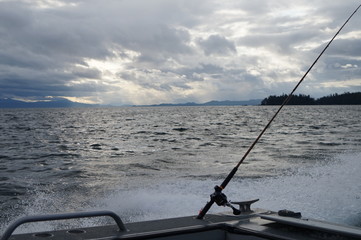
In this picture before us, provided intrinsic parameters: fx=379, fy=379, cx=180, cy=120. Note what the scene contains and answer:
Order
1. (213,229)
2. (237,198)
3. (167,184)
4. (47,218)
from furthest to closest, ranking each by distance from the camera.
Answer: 1. (167,184)
2. (237,198)
3. (213,229)
4. (47,218)

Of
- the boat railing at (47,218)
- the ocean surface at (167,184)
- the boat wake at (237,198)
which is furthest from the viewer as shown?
the ocean surface at (167,184)

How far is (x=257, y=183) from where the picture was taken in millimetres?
9469

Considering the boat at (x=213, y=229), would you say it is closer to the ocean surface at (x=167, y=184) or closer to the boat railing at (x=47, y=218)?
the boat railing at (x=47, y=218)

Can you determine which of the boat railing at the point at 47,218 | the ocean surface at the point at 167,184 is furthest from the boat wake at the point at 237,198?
the boat railing at the point at 47,218

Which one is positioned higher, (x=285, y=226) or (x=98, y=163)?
(x=285, y=226)

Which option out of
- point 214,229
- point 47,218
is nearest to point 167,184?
point 214,229

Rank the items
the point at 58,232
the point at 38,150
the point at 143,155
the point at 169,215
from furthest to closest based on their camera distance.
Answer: the point at 38,150
the point at 143,155
the point at 169,215
the point at 58,232

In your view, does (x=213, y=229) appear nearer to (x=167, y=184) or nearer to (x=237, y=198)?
(x=237, y=198)

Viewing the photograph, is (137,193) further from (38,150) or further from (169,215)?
(38,150)

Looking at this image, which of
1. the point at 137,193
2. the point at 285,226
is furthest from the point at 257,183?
the point at 285,226

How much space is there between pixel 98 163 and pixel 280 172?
6784mm

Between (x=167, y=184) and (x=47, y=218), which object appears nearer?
(x=47, y=218)

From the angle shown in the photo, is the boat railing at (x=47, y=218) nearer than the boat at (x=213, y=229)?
Yes

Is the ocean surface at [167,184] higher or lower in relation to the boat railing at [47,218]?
lower
